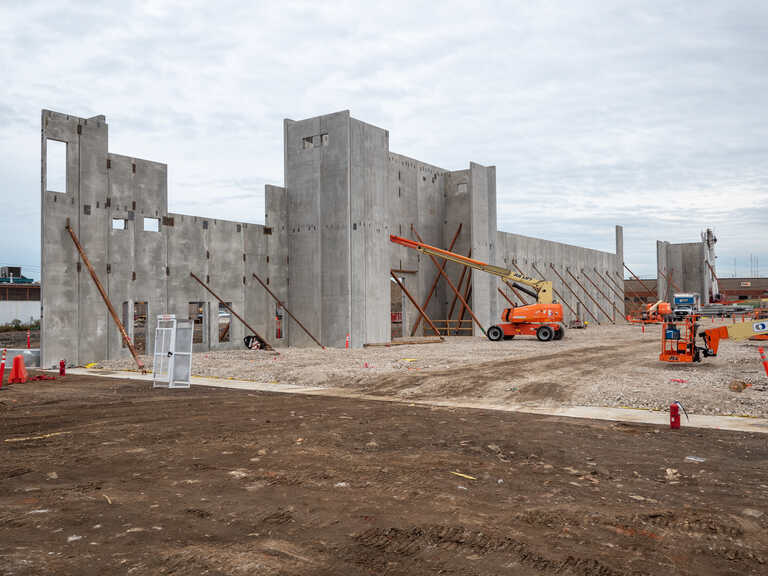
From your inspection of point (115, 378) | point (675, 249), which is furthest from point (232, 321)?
point (675, 249)

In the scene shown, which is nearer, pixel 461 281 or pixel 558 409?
pixel 558 409

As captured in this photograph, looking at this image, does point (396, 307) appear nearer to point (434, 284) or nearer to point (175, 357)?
point (434, 284)

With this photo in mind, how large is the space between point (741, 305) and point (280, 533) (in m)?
70.2

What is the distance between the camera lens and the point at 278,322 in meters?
31.1

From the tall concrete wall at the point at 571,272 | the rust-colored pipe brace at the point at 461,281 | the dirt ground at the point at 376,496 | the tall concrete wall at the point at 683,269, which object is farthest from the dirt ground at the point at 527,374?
the tall concrete wall at the point at 683,269

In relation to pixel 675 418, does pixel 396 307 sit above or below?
above

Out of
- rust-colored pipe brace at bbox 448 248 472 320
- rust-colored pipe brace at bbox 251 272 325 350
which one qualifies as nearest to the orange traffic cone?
rust-colored pipe brace at bbox 251 272 325 350

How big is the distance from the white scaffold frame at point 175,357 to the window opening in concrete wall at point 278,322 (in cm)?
1344

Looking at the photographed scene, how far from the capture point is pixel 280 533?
5.36 meters

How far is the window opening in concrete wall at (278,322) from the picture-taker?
30417 millimetres

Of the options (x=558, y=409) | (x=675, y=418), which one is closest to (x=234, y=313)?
(x=558, y=409)

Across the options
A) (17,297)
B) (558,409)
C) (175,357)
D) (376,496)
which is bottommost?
(558,409)

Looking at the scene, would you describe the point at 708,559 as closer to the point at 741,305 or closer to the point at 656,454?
the point at 656,454

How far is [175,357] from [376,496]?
1131cm
